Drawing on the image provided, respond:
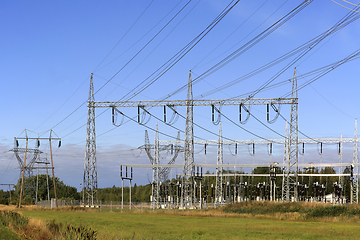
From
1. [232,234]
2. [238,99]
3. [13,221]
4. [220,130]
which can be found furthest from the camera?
[220,130]

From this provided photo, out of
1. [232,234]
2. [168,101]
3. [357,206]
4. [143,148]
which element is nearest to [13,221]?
[232,234]

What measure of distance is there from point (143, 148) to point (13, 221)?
187ft

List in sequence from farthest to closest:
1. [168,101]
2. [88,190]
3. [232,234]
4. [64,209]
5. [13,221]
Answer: [64,209] < [88,190] < [168,101] < [232,234] < [13,221]

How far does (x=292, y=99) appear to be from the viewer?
141ft

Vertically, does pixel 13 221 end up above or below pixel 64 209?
above

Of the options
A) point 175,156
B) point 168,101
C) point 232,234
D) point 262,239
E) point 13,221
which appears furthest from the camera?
point 175,156

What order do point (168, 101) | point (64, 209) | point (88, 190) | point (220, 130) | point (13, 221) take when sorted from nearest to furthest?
point (13, 221) → point (168, 101) → point (88, 190) → point (64, 209) → point (220, 130)

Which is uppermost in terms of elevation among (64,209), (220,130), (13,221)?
(220,130)

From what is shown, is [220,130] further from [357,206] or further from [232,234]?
[232,234]

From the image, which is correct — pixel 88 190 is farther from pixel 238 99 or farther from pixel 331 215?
pixel 331 215

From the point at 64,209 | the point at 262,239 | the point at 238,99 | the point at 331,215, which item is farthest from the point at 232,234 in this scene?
the point at 64,209

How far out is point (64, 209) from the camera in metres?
60.8

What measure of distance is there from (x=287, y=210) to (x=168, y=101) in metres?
18.3

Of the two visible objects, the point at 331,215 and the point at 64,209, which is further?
the point at 64,209
